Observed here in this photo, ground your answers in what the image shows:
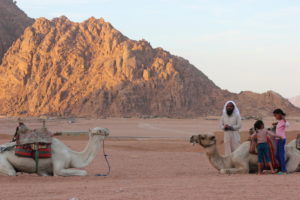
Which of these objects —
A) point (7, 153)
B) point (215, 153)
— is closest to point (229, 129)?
point (215, 153)

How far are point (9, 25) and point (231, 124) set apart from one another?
101 m

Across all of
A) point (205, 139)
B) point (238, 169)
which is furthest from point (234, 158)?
point (205, 139)

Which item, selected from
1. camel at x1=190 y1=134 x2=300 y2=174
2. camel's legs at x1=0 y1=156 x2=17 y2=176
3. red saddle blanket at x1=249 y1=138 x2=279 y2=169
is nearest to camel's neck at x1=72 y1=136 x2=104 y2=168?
camel's legs at x1=0 y1=156 x2=17 y2=176

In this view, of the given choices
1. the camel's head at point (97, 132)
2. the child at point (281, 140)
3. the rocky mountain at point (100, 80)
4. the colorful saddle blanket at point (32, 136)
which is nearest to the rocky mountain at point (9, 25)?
the rocky mountain at point (100, 80)

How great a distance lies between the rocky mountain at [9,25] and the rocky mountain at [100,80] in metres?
14.7

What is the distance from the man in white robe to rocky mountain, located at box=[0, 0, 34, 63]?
3665 inches

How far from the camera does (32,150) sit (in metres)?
11.2

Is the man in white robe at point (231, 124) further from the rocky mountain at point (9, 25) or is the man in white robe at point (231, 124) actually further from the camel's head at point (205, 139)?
the rocky mountain at point (9, 25)

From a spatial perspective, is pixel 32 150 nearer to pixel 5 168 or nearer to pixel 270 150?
pixel 5 168

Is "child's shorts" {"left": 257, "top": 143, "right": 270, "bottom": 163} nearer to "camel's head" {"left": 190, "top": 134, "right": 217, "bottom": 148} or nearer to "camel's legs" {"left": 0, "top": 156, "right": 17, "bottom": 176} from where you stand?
"camel's head" {"left": 190, "top": 134, "right": 217, "bottom": 148}

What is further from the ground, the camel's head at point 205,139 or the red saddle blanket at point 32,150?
the camel's head at point 205,139

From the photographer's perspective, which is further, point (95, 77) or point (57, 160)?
point (95, 77)

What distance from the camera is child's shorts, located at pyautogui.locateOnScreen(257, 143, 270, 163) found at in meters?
Answer: 11.3

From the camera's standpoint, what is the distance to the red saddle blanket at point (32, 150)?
11156 mm
